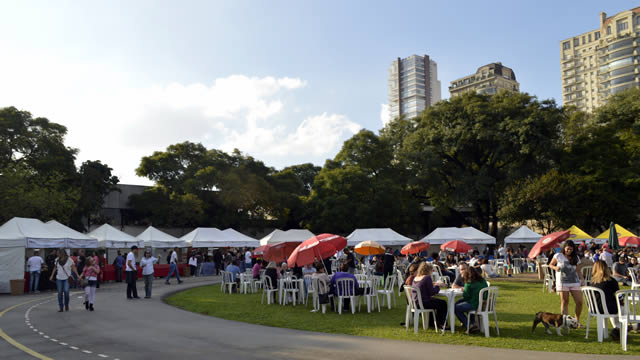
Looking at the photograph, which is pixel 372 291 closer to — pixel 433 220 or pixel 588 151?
pixel 588 151

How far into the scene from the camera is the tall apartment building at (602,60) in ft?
325

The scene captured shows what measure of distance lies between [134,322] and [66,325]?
1424 mm

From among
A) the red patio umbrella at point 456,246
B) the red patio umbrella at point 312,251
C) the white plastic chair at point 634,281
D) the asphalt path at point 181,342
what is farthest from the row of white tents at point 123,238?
the red patio umbrella at point 312,251

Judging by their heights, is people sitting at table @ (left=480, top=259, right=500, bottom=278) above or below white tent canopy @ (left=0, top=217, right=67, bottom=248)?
below

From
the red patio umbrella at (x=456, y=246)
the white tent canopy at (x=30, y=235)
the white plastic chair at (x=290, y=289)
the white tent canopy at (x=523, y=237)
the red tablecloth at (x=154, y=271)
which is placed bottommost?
the red tablecloth at (x=154, y=271)

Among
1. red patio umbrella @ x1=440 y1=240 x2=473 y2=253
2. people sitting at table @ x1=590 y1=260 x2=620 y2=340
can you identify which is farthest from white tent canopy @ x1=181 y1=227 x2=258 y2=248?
people sitting at table @ x1=590 y1=260 x2=620 y2=340

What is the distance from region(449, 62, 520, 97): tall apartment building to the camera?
425 feet

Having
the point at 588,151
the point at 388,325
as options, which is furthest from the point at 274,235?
the point at 588,151

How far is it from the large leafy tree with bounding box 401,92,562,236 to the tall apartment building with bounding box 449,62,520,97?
86.0m

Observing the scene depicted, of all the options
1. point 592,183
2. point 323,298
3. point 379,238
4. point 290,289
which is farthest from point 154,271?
point 592,183

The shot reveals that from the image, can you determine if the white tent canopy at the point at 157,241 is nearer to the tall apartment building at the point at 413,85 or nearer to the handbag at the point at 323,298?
the handbag at the point at 323,298

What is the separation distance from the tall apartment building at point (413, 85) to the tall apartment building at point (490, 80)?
22983 millimetres

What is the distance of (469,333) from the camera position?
30.5 ft

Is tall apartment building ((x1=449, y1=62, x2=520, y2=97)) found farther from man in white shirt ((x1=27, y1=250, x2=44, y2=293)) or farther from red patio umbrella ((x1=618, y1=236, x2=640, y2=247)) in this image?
man in white shirt ((x1=27, y1=250, x2=44, y2=293))
